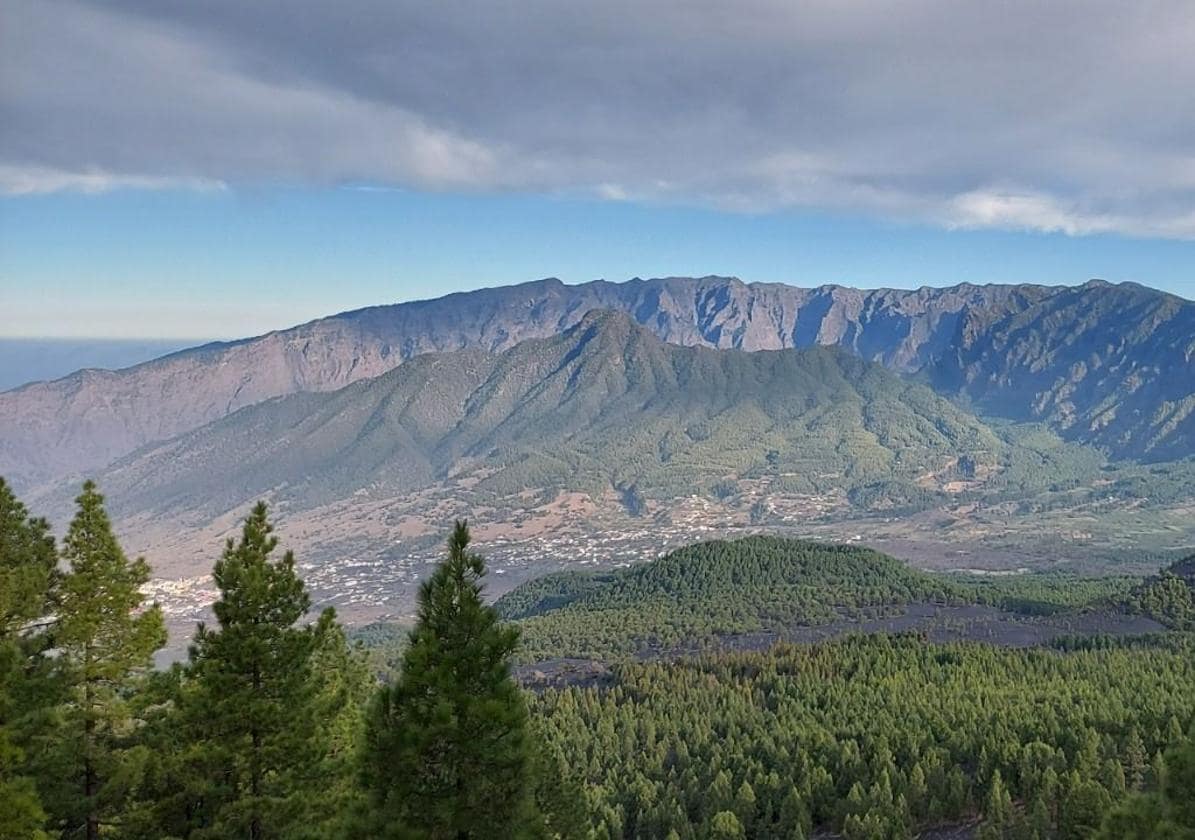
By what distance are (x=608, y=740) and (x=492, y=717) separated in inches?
4549

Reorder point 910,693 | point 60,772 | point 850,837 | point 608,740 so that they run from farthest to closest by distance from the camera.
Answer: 1. point 910,693
2. point 608,740
3. point 850,837
4. point 60,772

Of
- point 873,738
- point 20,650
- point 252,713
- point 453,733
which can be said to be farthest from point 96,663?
point 873,738

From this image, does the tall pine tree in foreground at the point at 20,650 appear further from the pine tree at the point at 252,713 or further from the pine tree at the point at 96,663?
the pine tree at the point at 252,713

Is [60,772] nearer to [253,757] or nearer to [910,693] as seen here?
[253,757]

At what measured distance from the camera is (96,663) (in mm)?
29312

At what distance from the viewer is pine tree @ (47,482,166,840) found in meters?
28.0

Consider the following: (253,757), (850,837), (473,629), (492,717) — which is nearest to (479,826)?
(492,717)

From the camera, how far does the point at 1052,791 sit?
3595 inches

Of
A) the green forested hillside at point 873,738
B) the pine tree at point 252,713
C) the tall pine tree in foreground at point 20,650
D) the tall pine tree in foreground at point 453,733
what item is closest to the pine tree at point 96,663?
the tall pine tree in foreground at point 20,650

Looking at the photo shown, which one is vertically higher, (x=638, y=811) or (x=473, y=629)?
(x=473, y=629)

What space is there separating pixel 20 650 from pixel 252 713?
669cm

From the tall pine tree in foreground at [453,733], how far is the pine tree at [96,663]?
38.9ft

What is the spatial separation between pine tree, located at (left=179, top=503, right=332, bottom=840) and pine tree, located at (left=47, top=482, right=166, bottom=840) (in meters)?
2.26

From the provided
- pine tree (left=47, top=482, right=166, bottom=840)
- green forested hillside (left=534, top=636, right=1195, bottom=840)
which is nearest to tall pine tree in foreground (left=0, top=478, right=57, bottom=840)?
pine tree (left=47, top=482, right=166, bottom=840)
